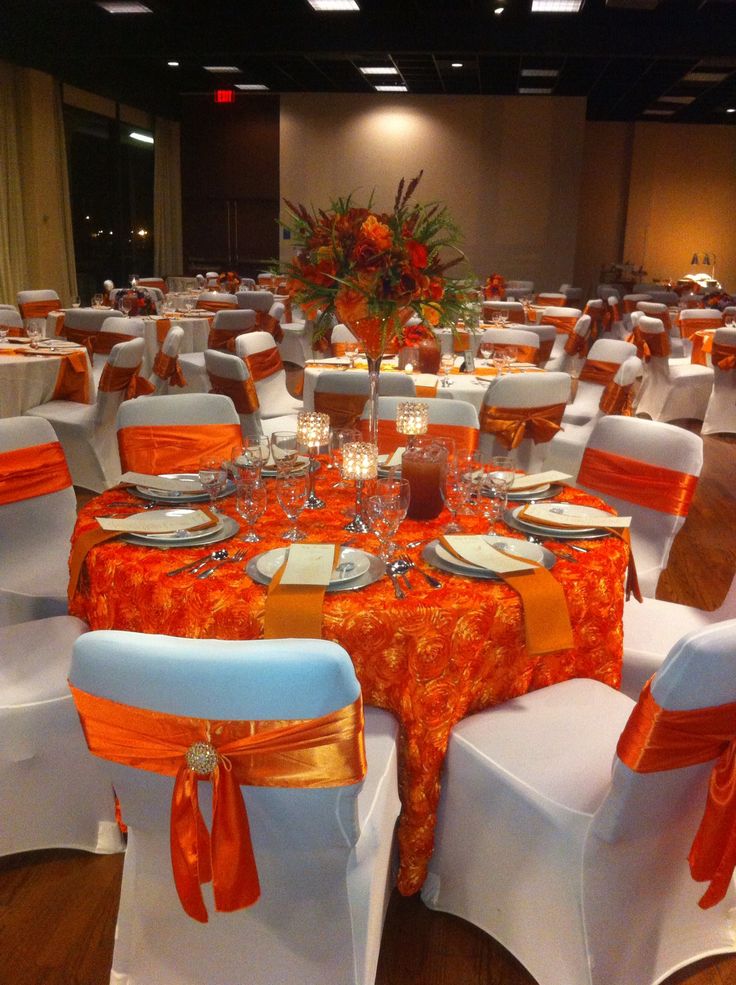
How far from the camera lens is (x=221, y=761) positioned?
4.15 ft

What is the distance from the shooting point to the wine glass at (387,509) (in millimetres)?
1924

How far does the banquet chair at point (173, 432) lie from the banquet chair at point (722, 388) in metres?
5.21

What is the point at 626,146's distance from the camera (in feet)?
51.7

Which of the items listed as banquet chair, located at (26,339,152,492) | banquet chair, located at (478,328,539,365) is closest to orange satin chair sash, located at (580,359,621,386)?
banquet chair, located at (478,328,539,365)

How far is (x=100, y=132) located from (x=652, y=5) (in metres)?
8.15

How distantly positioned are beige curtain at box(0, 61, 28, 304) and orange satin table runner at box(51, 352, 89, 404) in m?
6.37

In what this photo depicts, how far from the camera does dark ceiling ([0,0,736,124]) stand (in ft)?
32.8

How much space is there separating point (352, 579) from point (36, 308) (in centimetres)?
727

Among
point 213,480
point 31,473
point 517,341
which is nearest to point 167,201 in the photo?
point 517,341

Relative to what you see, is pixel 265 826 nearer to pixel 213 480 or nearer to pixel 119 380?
pixel 213 480

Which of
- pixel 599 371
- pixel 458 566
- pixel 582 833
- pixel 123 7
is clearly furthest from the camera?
pixel 123 7

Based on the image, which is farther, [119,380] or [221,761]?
[119,380]

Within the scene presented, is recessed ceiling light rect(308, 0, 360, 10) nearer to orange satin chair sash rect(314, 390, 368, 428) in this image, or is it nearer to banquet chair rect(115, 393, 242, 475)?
orange satin chair sash rect(314, 390, 368, 428)

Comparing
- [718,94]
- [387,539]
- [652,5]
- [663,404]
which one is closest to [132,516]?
[387,539]
